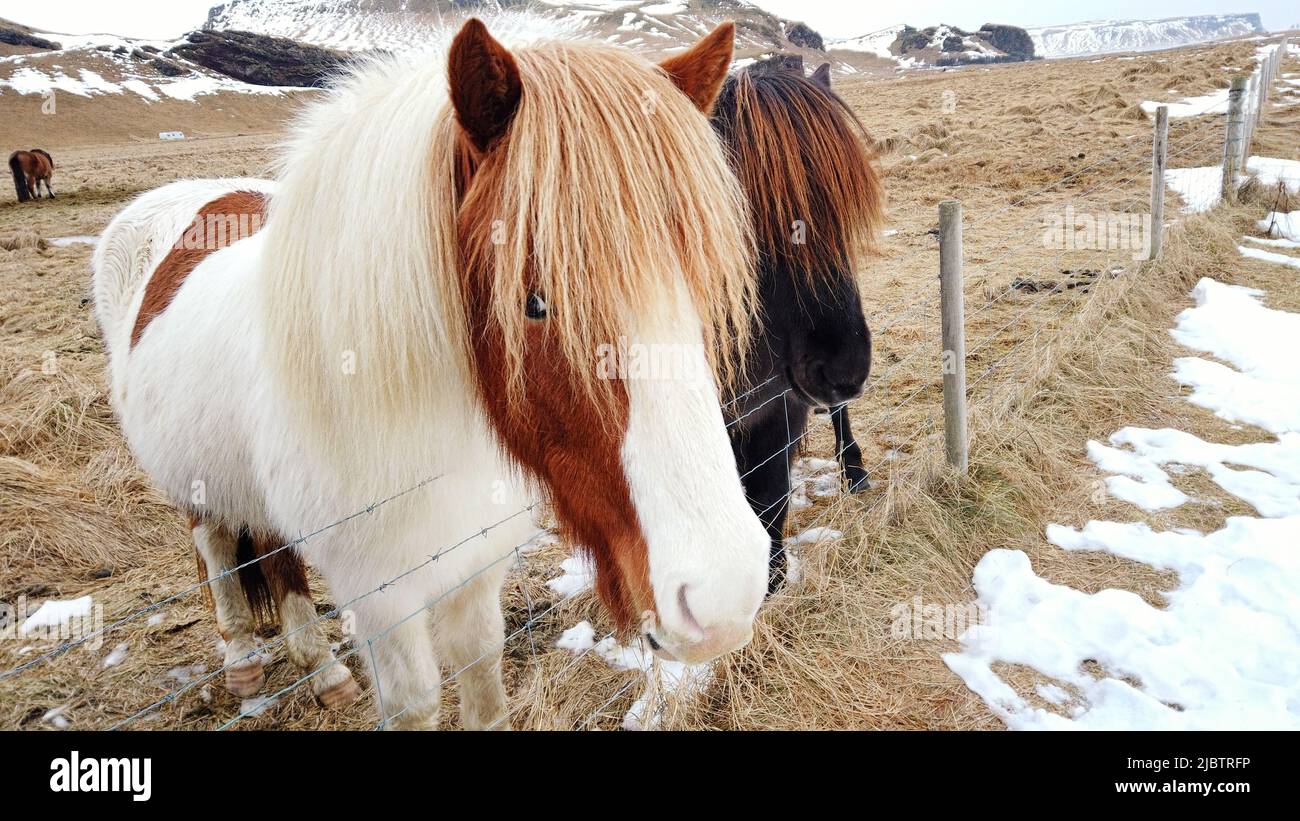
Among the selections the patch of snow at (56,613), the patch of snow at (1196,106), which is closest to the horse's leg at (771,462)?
the patch of snow at (56,613)

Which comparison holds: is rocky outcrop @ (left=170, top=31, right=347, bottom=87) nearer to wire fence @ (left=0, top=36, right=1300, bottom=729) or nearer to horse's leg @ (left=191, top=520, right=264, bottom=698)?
wire fence @ (left=0, top=36, right=1300, bottom=729)

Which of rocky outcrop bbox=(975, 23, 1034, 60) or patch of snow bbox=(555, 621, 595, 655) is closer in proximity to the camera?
patch of snow bbox=(555, 621, 595, 655)

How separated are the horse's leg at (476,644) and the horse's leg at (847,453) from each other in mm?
2406

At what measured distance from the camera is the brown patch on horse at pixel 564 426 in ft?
3.95

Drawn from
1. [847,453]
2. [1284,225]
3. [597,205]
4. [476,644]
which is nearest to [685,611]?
[597,205]

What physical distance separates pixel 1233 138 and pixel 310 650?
1064 centimetres

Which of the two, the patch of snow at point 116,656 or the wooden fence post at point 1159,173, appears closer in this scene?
the patch of snow at point 116,656

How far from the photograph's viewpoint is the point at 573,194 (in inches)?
46.3

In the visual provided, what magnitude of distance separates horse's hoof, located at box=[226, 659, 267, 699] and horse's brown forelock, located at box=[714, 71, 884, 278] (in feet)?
9.03

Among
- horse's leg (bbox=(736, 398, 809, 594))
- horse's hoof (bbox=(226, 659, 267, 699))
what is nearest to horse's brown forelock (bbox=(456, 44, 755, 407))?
horse's leg (bbox=(736, 398, 809, 594))

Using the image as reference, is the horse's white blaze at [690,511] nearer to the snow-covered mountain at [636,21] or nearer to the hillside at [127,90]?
the hillside at [127,90]

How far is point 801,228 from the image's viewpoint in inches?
98.2

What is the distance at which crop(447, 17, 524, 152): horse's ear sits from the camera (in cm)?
108
